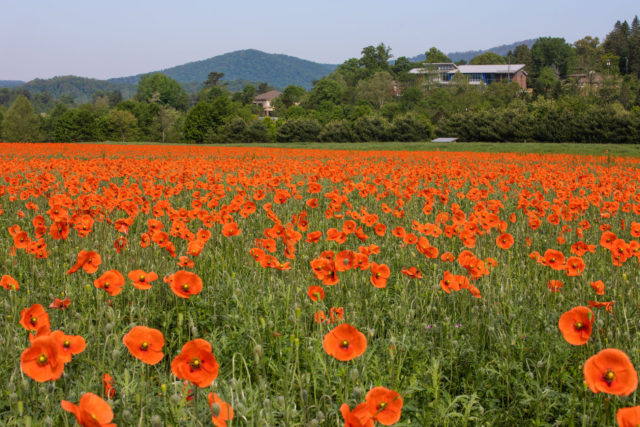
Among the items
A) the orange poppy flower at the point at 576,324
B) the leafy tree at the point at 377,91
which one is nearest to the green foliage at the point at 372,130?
the leafy tree at the point at 377,91

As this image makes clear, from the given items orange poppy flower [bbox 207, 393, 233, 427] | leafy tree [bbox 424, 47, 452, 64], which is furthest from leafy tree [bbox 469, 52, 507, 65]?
orange poppy flower [bbox 207, 393, 233, 427]

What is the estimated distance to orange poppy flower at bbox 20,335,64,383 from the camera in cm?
164

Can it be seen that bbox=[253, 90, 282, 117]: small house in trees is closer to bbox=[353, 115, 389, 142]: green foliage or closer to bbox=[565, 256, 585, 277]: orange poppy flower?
bbox=[353, 115, 389, 142]: green foliage

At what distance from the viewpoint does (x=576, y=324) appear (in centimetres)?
202

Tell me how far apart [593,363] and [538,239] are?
508 cm

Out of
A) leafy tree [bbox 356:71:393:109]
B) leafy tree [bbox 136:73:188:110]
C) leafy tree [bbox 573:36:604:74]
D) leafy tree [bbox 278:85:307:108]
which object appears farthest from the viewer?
leafy tree [bbox 136:73:188:110]

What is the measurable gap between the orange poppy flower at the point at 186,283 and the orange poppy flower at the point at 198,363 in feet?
2.64

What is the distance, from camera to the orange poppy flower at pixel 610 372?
1.54 metres

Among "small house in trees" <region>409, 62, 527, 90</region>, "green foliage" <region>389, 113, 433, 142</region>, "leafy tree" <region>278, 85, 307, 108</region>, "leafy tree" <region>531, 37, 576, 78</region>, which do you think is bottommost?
"green foliage" <region>389, 113, 433, 142</region>

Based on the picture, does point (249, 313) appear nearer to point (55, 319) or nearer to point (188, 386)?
point (188, 386)

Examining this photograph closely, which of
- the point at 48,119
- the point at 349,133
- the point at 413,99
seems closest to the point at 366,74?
the point at 413,99

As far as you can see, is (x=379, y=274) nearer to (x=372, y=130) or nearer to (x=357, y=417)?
(x=357, y=417)

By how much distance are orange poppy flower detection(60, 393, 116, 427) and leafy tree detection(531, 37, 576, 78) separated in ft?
540

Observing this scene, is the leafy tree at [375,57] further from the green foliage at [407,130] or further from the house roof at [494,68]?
the green foliage at [407,130]
